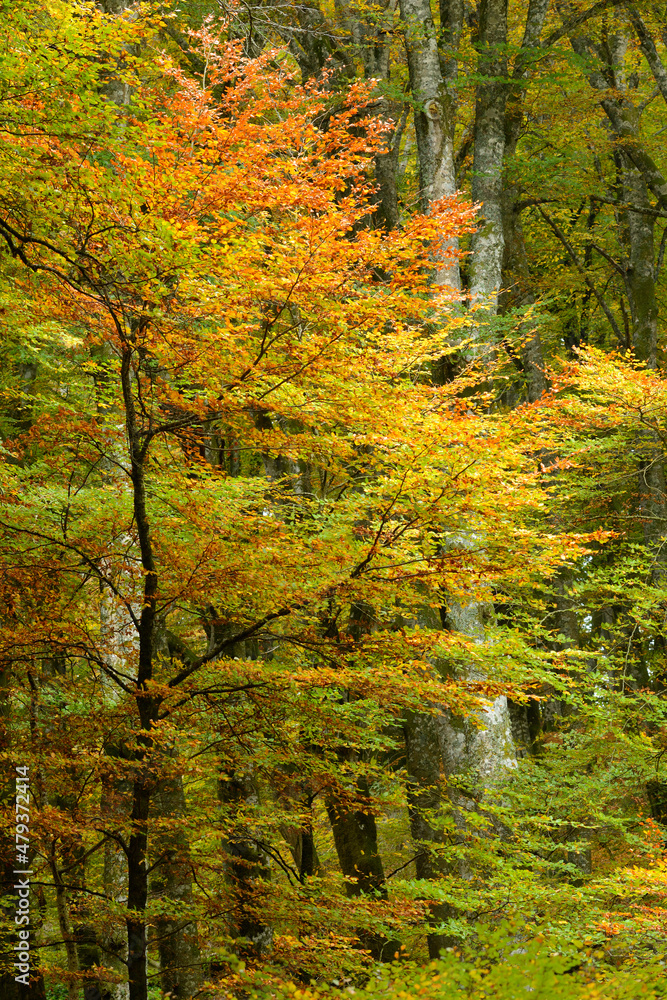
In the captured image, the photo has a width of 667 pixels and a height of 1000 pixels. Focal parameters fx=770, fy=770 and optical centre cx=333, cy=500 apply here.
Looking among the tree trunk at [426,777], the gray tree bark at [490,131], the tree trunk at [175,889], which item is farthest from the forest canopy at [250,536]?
the gray tree bark at [490,131]

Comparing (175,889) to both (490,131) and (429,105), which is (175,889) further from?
(490,131)

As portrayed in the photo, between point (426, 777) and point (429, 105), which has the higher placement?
point (429, 105)

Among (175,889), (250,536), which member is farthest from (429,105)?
(175,889)

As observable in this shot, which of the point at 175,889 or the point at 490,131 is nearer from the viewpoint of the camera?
the point at 175,889

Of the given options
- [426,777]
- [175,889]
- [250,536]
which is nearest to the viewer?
[250,536]

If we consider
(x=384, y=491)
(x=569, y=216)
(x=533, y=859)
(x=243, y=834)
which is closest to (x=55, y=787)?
(x=243, y=834)

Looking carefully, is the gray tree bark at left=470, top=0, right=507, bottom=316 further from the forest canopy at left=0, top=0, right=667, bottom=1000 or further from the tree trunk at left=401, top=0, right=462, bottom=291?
the forest canopy at left=0, top=0, right=667, bottom=1000

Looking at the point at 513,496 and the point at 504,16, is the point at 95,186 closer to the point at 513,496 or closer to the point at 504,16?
the point at 513,496

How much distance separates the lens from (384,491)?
549 cm

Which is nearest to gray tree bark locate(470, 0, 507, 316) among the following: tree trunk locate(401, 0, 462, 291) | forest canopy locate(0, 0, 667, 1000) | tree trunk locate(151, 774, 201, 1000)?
tree trunk locate(401, 0, 462, 291)

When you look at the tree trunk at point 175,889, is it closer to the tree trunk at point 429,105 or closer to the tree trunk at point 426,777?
the tree trunk at point 426,777

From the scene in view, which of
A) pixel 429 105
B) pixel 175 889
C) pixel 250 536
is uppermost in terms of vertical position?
pixel 429 105

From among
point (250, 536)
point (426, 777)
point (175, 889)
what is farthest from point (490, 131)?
point (175, 889)

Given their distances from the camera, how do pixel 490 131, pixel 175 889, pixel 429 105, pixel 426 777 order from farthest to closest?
1. pixel 490 131
2. pixel 429 105
3. pixel 426 777
4. pixel 175 889
